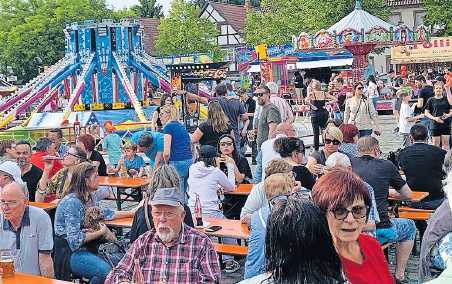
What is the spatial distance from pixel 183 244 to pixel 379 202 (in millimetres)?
2502

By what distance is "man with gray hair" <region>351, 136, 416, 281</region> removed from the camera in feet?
20.8

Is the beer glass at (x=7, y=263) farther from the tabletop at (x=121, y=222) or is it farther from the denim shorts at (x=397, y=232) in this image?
the denim shorts at (x=397, y=232)

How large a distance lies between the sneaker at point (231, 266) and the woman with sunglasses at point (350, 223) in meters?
3.91

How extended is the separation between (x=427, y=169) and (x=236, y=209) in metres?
2.24

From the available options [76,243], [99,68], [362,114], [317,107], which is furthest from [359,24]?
[76,243]

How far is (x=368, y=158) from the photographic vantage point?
21.4 ft

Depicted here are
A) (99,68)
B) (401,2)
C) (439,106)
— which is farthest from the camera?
(401,2)

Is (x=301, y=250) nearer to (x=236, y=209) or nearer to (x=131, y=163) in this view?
(x=236, y=209)

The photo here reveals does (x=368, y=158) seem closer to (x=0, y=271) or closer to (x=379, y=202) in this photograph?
(x=379, y=202)

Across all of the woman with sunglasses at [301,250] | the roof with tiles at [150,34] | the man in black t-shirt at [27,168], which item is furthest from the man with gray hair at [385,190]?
the roof with tiles at [150,34]

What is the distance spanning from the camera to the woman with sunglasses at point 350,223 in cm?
355

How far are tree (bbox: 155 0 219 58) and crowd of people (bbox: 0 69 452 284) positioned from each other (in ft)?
147

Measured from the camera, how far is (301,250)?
2.73 metres

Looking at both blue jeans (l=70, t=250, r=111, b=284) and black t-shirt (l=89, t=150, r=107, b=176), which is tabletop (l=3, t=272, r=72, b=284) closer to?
blue jeans (l=70, t=250, r=111, b=284)
